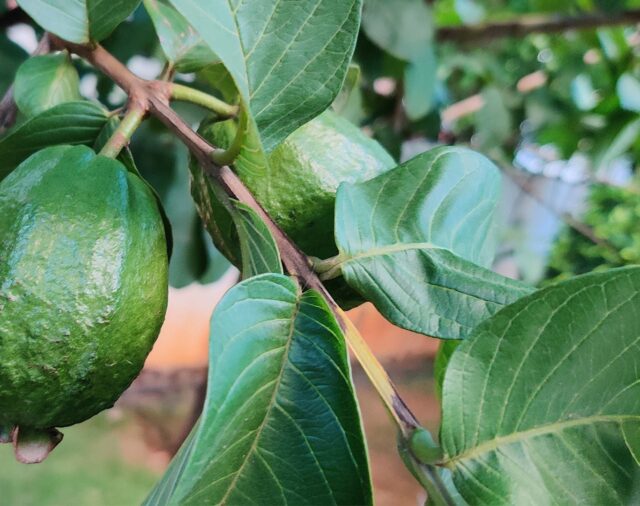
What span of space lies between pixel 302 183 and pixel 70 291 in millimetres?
182

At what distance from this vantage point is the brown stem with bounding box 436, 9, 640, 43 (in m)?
1.25

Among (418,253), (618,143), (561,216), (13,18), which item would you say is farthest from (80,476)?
(418,253)

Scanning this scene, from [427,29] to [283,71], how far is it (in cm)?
78

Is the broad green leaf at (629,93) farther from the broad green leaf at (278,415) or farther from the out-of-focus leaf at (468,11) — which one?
the broad green leaf at (278,415)

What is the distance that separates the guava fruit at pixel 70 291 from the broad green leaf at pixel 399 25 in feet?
2.38

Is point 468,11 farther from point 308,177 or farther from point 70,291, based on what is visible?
point 70,291

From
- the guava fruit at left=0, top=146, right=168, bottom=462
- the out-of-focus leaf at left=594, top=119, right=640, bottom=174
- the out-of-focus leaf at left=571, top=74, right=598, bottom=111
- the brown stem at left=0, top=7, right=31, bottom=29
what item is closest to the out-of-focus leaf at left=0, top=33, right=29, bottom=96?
the brown stem at left=0, top=7, right=31, bottom=29

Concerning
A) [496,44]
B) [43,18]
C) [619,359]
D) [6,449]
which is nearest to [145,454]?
[6,449]

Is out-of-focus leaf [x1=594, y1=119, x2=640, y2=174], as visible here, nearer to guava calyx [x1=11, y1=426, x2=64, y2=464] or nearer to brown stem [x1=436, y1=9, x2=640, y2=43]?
brown stem [x1=436, y1=9, x2=640, y2=43]

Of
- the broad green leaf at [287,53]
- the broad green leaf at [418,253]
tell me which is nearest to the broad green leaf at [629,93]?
the broad green leaf at [418,253]

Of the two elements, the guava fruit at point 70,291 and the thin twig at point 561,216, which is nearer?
the guava fruit at point 70,291

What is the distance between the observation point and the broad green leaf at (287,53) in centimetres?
39

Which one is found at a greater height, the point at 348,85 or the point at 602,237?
the point at 348,85

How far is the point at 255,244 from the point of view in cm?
41
